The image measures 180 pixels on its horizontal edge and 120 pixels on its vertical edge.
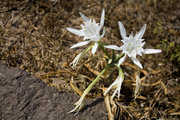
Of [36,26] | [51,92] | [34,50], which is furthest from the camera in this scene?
[36,26]

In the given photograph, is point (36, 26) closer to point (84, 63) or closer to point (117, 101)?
point (84, 63)

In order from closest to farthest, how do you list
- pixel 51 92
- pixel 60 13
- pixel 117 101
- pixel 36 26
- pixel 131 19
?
1. pixel 51 92
2. pixel 117 101
3. pixel 36 26
4. pixel 60 13
5. pixel 131 19

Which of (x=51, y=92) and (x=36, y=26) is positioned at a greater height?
(x=36, y=26)

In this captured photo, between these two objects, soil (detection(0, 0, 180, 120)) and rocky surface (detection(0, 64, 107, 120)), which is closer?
rocky surface (detection(0, 64, 107, 120))

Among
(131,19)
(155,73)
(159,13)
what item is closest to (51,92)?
(155,73)

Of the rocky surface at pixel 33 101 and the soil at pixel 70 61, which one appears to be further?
the soil at pixel 70 61

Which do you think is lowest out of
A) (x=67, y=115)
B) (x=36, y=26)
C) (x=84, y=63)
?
(x=67, y=115)
